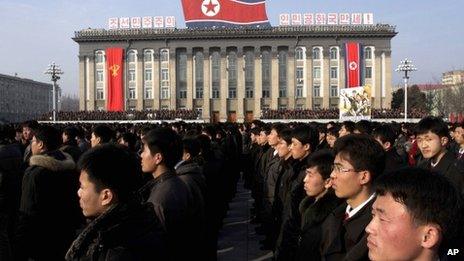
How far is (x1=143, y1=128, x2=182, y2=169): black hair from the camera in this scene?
167 inches

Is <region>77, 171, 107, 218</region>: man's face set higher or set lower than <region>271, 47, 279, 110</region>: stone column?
lower

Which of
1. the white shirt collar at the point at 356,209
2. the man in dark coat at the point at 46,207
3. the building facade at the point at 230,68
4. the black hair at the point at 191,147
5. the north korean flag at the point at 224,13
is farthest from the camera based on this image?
the building facade at the point at 230,68

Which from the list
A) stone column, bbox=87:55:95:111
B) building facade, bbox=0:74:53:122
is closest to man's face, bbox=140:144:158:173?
stone column, bbox=87:55:95:111

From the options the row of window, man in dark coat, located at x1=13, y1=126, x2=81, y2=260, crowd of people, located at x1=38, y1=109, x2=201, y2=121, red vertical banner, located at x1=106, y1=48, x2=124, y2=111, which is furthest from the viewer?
the row of window

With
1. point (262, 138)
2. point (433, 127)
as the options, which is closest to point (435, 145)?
point (433, 127)

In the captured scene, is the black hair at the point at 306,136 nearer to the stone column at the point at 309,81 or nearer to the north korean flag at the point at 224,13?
the north korean flag at the point at 224,13

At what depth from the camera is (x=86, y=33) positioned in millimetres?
61219

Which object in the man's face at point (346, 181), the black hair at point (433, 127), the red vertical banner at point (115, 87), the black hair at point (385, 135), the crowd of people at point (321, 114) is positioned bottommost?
the man's face at point (346, 181)

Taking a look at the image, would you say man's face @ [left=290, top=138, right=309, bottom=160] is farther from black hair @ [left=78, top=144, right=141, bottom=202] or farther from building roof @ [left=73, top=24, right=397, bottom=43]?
building roof @ [left=73, top=24, right=397, bottom=43]

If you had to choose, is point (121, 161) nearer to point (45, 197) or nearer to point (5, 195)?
point (45, 197)

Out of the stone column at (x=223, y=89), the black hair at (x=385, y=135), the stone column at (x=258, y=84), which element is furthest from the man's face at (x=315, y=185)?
the stone column at (x=223, y=89)

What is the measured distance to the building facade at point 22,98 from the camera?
102938 millimetres

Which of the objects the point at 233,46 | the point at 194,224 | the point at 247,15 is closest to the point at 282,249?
the point at 194,224

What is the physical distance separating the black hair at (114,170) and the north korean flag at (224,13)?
5065cm
